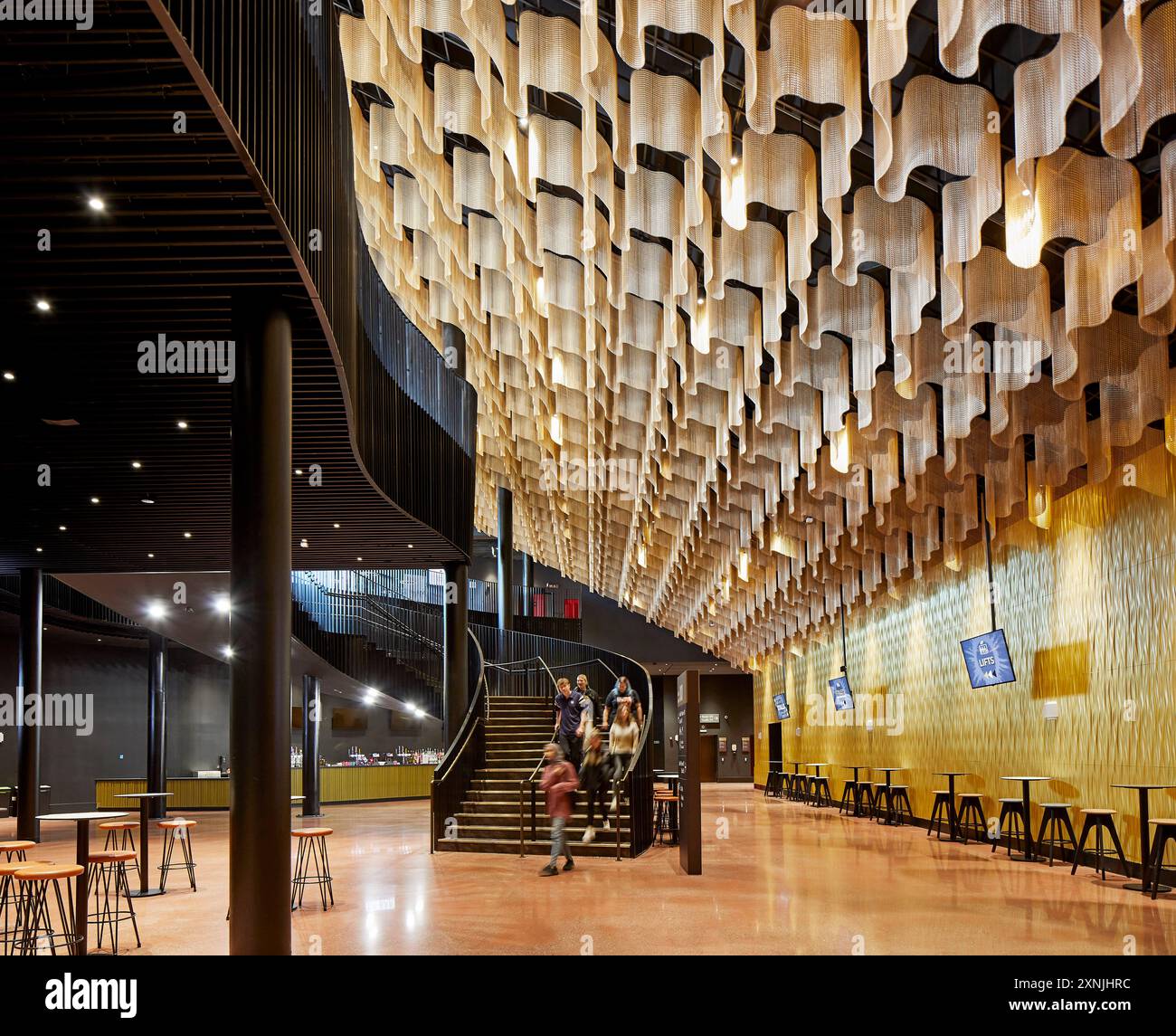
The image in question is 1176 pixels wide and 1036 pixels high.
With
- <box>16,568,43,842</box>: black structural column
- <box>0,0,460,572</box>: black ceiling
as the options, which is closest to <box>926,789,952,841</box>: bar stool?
<box>0,0,460,572</box>: black ceiling

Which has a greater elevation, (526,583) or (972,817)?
(526,583)

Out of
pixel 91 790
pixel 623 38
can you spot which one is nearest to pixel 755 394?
pixel 623 38

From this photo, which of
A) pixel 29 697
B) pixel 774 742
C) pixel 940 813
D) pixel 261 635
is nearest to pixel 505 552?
pixel 774 742

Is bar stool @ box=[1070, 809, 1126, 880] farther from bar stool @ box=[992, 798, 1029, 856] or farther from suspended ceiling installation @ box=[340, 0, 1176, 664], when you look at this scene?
suspended ceiling installation @ box=[340, 0, 1176, 664]

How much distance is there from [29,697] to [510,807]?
680 centimetres

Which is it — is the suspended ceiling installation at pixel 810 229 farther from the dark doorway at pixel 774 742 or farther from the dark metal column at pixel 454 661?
the dark doorway at pixel 774 742

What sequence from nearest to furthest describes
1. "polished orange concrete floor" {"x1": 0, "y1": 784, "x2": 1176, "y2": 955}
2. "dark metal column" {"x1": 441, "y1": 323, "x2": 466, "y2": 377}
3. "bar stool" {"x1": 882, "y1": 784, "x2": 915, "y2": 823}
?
"polished orange concrete floor" {"x1": 0, "y1": 784, "x2": 1176, "y2": 955} → "dark metal column" {"x1": 441, "y1": 323, "x2": 466, "y2": 377} → "bar stool" {"x1": 882, "y1": 784, "x2": 915, "y2": 823}

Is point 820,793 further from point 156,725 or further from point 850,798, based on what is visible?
point 156,725

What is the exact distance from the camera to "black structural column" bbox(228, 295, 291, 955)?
6133mm

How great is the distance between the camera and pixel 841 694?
21.6 metres

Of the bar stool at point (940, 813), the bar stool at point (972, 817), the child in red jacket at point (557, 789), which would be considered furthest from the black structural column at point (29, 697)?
the bar stool at point (972, 817)

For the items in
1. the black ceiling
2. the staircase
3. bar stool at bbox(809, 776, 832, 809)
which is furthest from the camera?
bar stool at bbox(809, 776, 832, 809)

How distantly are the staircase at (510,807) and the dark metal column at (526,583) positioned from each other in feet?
50.9

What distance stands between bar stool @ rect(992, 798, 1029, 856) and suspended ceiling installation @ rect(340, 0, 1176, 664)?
323 cm
